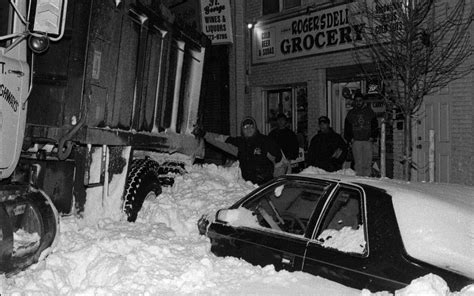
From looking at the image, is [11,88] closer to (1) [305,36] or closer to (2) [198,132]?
(2) [198,132]

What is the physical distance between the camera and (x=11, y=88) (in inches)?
189

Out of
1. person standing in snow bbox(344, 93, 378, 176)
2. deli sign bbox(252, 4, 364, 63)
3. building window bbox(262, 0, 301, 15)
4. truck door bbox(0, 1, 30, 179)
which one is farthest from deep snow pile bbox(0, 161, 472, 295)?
building window bbox(262, 0, 301, 15)

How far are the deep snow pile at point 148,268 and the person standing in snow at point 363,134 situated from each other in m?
4.34

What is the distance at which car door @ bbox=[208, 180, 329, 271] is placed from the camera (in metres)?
4.30

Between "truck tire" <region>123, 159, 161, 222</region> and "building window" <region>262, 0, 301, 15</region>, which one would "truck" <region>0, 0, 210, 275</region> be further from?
"building window" <region>262, 0, 301, 15</region>

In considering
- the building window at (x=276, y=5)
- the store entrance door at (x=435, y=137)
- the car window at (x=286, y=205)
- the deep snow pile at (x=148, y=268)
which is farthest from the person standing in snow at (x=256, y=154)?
the building window at (x=276, y=5)

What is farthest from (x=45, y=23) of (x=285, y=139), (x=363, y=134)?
(x=285, y=139)

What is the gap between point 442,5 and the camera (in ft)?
31.9

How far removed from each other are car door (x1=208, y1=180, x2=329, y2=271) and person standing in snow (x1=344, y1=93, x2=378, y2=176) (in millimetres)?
5161

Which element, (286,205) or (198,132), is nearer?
(286,205)

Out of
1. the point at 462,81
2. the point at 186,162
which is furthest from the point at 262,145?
the point at 462,81

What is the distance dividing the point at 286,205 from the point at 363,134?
5.26 meters

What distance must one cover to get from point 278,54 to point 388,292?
33.6ft

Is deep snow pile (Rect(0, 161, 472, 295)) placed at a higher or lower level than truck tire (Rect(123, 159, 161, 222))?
lower
